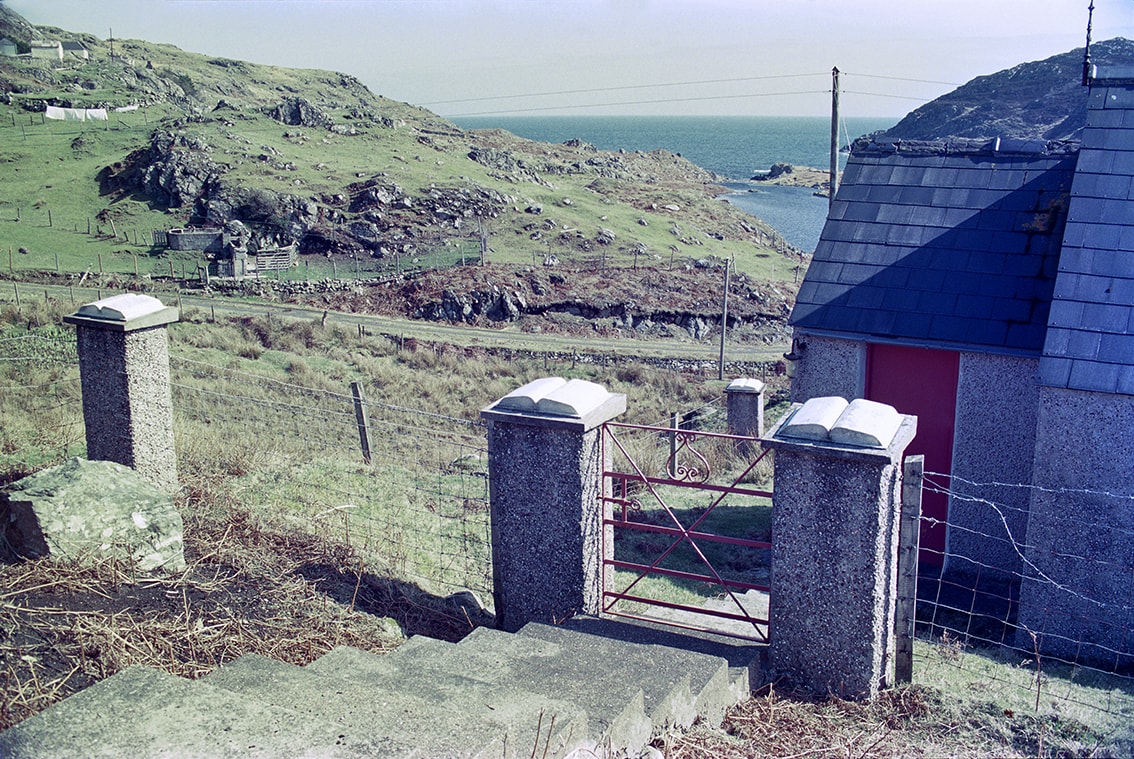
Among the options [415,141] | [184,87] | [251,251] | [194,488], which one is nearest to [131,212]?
[251,251]

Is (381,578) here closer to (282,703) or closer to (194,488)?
(194,488)

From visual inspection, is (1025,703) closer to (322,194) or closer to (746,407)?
(746,407)

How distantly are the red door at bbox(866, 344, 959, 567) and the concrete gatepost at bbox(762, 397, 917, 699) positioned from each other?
6.35 metres

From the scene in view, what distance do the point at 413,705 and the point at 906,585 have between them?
3.20 meters

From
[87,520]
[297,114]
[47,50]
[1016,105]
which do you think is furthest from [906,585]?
[47,50]

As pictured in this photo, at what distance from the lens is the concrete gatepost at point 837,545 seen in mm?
5262

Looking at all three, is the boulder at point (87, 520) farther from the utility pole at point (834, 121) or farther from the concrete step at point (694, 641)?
the utility pole at point (834, 121)

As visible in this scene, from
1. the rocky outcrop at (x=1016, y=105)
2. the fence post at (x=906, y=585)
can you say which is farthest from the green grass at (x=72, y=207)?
the rocky outcrop at (x=1016, y=105)

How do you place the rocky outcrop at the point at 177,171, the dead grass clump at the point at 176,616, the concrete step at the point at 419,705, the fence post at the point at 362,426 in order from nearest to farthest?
the concrete step at the point at 419,705, the dead grass clump at the point at 176,616, the fence post at the point at 362,426, the rocky outcrop at the point at 177,171

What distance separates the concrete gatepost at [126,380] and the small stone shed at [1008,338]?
7.36 m

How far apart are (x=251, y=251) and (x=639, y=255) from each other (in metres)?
19.1

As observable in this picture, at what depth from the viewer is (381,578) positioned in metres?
6.92

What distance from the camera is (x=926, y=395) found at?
38.2 ft

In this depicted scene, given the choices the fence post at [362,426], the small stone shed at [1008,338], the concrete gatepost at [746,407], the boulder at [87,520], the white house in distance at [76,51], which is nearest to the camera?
the boulder at [87,520]
